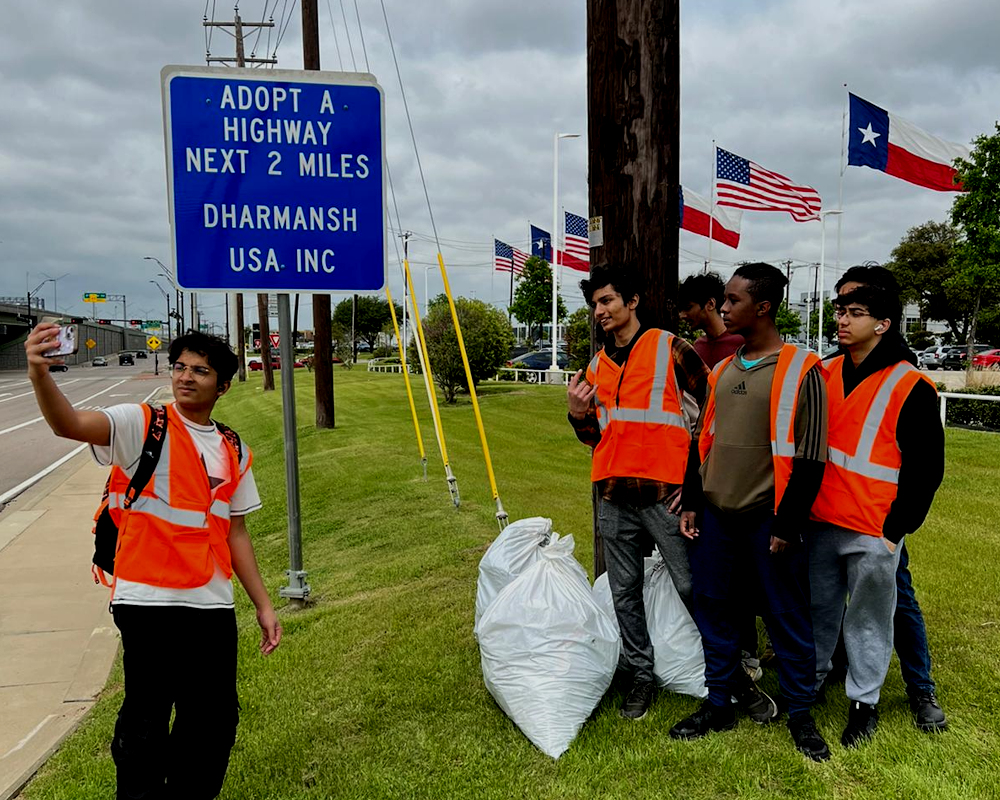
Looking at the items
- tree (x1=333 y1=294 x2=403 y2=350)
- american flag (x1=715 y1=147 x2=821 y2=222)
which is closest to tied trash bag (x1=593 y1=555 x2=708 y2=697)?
american flag (x1=715 y1=147 x2=821 y2=222)

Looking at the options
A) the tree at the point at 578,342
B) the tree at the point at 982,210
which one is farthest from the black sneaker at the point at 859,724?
the tree at the point at 578,342

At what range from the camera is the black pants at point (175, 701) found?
244cm

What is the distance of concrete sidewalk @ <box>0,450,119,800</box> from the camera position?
388cm

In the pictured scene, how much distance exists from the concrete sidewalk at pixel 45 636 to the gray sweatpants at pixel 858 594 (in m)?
3.33

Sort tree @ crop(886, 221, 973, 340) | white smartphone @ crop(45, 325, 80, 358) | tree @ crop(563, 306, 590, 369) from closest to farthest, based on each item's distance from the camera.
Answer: white smartphone @ crop(45, 325, 80, 358), tree @ crop(563, 306, 590, 369), tree @ crop(886, 221, 973, 340)

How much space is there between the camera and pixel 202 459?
2537 mm

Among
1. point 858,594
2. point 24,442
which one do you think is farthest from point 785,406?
point 24,442

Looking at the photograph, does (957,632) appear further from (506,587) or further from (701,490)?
(506,587)

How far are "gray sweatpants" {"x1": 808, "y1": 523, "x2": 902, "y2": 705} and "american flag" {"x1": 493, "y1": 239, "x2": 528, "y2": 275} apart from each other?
32.0 metres

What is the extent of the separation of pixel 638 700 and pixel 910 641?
1.10 metres

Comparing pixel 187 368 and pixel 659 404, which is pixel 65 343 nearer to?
pixel 187 368

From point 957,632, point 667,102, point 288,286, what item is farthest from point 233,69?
point 957,632

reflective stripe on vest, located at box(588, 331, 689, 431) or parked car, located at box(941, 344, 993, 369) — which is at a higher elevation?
reflective stripe on vest, located at box(588, 331, 689, 431)

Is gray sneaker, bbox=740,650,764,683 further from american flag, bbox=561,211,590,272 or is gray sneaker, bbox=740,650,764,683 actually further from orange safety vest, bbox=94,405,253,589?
american flag, bbox=561,211,590,272
